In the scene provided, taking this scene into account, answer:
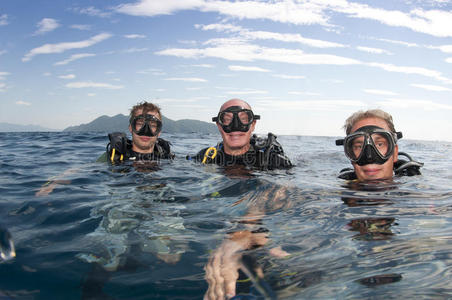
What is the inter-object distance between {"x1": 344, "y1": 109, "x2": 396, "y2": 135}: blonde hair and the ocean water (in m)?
0.76

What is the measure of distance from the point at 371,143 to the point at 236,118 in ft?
7.14

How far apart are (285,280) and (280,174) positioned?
11.0 feet

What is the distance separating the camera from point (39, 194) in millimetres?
3604

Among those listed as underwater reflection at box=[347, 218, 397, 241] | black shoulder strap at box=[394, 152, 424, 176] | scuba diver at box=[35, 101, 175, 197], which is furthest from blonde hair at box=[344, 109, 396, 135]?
scuba diver at box=[35, 101, 175, 197]

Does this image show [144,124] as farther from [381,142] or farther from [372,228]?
[372,228]

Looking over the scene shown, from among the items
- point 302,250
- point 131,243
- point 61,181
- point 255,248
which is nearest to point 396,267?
point 302,250

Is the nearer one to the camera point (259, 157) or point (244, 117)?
point (244, 117)

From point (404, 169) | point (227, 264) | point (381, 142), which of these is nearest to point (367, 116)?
point (381, 142)

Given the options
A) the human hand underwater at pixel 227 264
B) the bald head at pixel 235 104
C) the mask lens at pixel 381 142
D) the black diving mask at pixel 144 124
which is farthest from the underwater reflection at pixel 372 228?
the black diving mask at pixel 144 124

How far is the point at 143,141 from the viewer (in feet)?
18.5

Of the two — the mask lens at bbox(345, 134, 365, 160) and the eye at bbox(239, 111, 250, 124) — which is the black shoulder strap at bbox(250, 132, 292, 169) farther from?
the mask lens at bbox(345, 134, 365, 160)

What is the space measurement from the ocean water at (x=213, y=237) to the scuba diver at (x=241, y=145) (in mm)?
1161

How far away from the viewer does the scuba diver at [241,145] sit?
16.4 ft

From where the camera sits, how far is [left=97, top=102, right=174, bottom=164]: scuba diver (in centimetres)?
550
